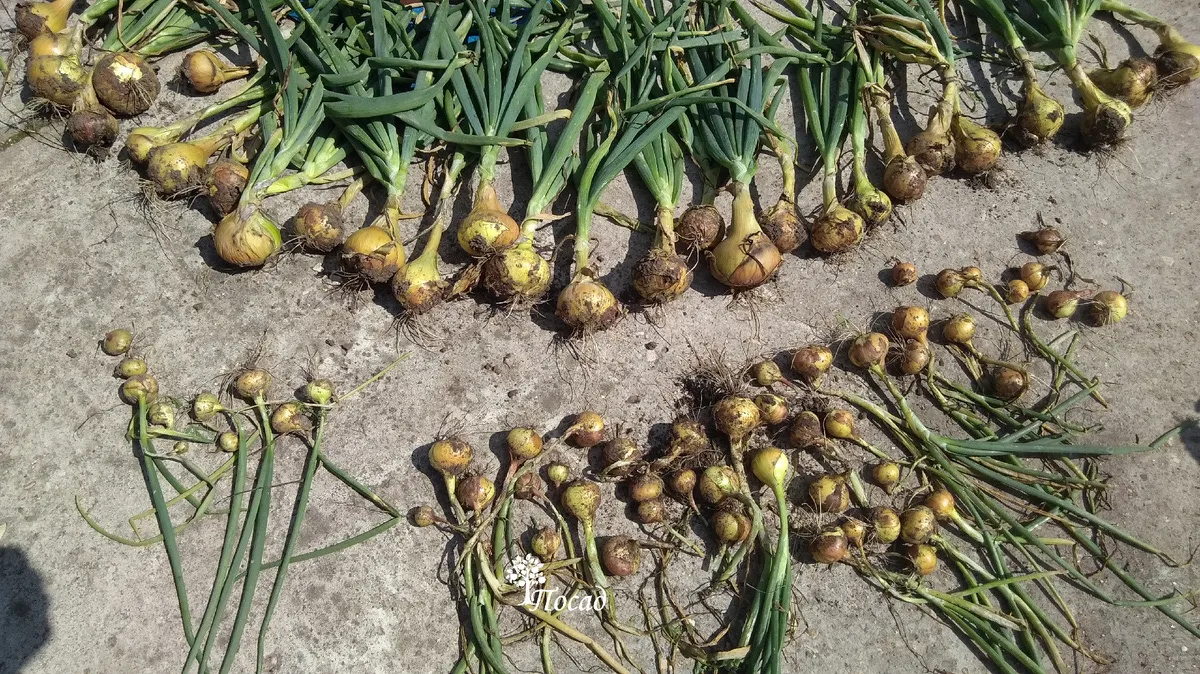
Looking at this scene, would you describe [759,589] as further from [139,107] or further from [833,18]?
[139,107]

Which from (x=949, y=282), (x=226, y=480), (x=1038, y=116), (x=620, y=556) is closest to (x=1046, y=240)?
(x=949, y=282)

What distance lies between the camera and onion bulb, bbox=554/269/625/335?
7.34 feet

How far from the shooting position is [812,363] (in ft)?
7.37

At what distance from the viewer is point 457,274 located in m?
2.47

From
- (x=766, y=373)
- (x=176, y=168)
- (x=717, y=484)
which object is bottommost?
(x=717, y=484)

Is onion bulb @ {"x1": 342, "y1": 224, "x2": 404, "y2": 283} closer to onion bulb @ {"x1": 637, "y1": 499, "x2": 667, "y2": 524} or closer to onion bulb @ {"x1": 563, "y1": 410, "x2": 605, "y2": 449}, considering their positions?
onion bulb @ {"x1": 563, "y1": 410, "x2": 605, "y2": 449}

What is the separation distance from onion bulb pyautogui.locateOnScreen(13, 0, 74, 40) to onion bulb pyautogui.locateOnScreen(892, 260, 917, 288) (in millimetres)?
3548

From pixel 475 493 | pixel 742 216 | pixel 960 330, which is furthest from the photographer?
pixel 742 216

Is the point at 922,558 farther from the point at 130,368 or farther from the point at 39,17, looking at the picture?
the point at 39,17

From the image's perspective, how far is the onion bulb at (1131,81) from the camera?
2.82 metres

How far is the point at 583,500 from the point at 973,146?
2.07 meters

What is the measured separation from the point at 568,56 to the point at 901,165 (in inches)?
56.1

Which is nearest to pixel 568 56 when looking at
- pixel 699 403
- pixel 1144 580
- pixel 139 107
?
pixel 699 403

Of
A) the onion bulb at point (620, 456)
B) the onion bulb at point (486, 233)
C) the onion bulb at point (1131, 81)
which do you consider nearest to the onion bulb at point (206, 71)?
the onion bulb at point (486, 233)
